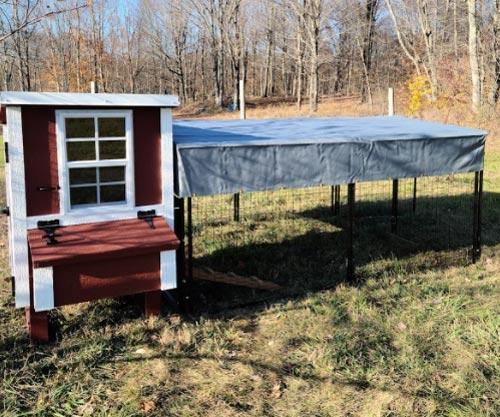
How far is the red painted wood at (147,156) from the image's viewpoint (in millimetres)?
5898

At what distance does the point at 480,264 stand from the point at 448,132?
6.82ft

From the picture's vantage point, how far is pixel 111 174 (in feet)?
19.5

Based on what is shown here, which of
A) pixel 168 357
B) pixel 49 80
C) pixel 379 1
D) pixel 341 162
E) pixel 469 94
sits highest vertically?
pixel 379 1

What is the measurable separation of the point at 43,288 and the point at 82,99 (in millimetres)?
1913

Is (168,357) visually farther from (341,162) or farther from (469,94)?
(469,94)

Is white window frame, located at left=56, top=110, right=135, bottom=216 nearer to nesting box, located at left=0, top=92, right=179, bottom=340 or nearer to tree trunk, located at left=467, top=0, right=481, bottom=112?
nesting box, located at left=0, top=92, right=179, bottom=340

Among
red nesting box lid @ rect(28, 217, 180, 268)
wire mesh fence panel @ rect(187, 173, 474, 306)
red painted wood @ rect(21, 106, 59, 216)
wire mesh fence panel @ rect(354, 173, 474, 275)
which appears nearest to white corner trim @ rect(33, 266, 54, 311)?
red nesting box lid @ rect(28, 217, 180, 268)

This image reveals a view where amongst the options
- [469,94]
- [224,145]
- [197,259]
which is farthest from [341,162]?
[469,94]

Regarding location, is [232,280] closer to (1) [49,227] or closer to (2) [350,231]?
Result: (2) [350,231]

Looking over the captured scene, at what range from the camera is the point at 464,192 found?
46.2 ft

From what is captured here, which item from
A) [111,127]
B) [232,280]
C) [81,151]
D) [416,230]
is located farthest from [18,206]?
[416,230]

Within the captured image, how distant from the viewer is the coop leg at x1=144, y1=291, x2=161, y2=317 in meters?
6.23

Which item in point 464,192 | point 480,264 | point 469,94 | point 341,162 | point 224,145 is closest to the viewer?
point 224,145

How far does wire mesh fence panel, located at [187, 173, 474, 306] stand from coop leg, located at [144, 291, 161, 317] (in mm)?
982
